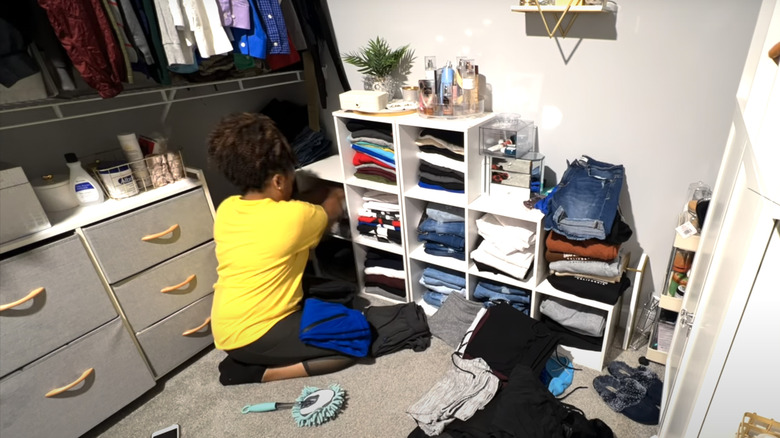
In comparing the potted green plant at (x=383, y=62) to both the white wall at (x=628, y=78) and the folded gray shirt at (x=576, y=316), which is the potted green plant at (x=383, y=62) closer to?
the white wall at (x=628, y=78)

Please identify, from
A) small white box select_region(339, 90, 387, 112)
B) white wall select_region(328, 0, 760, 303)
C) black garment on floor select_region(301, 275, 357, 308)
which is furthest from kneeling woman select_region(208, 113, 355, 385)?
white wall select_region(328, 0, 760, 303)

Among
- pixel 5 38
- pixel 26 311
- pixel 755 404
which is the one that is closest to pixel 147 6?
pixel 5 38

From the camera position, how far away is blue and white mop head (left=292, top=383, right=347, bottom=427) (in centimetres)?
176

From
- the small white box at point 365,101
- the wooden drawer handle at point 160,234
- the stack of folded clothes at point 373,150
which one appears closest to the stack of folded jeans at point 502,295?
the stack of folded clothes at point 373,150

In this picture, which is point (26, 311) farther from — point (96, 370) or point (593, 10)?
point (593, 10)

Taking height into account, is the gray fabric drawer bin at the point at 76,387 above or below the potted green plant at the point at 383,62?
below

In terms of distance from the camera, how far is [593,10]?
154 cm

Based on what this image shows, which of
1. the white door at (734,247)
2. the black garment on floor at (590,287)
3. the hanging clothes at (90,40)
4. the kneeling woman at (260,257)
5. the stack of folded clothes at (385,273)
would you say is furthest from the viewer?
the stack of folded clothes at (385,273)

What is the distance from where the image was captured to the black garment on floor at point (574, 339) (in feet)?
6.13

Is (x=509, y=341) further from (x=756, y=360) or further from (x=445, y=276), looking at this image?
(x=756, y=360)

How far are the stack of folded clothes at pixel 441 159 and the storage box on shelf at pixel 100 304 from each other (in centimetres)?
107

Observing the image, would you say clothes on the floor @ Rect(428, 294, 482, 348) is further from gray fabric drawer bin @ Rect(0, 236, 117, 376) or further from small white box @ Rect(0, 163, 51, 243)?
small white box @ Rect(0, 163, 51, 243)

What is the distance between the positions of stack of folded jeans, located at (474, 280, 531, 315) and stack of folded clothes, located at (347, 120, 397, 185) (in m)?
0.70

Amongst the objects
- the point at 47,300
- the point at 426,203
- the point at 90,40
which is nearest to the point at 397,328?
the point at 426,203
